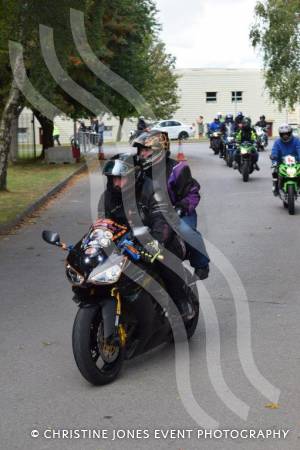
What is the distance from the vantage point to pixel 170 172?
6.45m

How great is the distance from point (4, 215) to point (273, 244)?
579 cm

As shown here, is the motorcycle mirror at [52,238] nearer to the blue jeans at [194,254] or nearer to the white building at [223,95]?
the blue jeans at [194,254]

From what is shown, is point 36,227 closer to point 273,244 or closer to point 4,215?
point 4,215

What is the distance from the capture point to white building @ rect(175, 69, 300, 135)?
78.8 metres

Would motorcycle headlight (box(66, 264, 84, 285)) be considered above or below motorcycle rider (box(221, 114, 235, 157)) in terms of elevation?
below

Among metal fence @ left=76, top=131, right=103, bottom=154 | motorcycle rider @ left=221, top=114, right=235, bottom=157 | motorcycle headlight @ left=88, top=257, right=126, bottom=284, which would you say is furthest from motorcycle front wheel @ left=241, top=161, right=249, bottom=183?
motorcycle headlight @ left=88, top=257, right=126, bottom=284

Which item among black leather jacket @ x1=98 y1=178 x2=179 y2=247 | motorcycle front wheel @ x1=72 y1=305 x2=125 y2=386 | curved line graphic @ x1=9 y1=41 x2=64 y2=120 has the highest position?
curved line graphic @ x1=9 y1=41 x2=64 y2=120

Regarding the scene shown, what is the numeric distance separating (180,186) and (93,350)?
159 centimetres

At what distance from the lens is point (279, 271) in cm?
969

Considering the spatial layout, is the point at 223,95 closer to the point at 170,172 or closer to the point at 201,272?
the point at 201,272

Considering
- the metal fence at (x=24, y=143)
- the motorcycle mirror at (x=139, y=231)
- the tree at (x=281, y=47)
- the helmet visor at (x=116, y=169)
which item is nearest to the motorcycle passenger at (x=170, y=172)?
the helmet visor at (x=116, y=169)

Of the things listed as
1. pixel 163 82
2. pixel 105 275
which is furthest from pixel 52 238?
pixel 163 82

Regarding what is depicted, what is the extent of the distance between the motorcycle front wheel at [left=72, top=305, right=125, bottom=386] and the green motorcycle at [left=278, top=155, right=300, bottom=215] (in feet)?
33.1

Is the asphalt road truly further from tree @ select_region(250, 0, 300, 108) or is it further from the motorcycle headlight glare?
tree @ select_region(250, 0, 300, 108)
